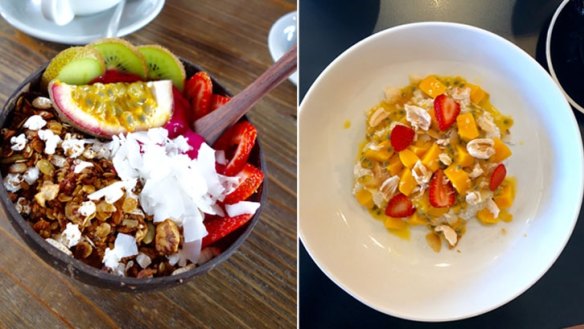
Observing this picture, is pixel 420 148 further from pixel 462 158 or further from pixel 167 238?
pixel 167 238

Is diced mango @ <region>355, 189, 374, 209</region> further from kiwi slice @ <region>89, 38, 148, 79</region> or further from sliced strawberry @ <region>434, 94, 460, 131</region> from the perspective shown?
kiwi slice @ <region>89, 38, 148, 79</region>

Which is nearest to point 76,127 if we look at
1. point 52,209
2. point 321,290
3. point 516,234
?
point 52,209

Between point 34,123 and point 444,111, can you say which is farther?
point 444,111

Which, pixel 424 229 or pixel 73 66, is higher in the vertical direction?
pixel 73 66

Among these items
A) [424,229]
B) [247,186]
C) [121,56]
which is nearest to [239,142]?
[247,186]

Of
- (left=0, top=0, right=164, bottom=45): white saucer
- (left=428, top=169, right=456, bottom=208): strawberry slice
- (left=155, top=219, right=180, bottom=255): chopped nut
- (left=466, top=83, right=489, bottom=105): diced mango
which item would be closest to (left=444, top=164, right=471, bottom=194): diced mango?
(left=428, top=169, right=456, bottom=208): strawberry slice

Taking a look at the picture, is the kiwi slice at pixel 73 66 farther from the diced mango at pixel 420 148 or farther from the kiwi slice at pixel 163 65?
the diced mango at pixel 420 148

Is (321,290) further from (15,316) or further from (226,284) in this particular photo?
(15,316)
